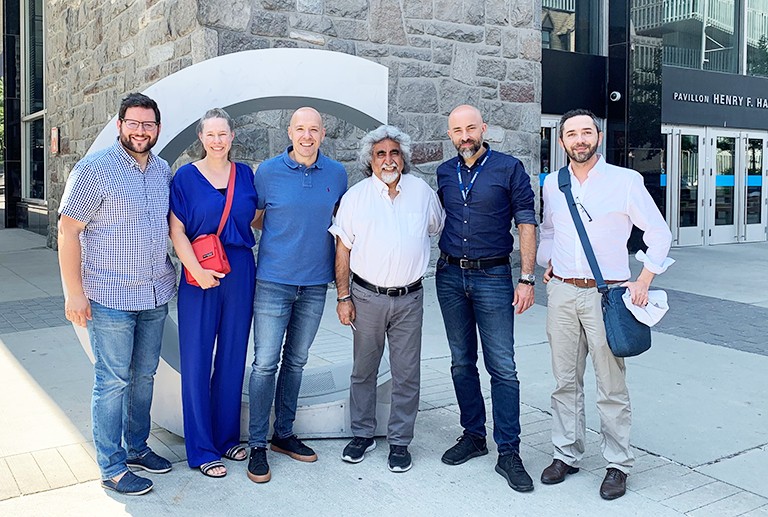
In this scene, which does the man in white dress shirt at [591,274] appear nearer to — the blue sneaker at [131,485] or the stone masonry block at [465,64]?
Result: the blue sneaker at [131,485]

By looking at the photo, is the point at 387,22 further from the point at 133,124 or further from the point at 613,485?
the point at 613,485

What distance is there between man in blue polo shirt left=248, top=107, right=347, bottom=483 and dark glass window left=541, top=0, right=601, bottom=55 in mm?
9230

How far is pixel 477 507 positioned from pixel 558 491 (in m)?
0.42

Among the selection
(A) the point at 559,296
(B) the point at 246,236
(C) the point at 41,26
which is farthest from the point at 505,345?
(C) the point at 41,26

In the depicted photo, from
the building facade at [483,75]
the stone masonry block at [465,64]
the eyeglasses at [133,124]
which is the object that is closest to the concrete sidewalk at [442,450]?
the eyeglasses at [133,124]

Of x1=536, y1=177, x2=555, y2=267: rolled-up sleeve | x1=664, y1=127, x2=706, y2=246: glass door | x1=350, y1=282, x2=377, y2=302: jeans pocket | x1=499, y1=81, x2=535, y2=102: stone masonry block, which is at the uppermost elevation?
x1=499, y1=81, x2=535, y2=102: stone masonry block

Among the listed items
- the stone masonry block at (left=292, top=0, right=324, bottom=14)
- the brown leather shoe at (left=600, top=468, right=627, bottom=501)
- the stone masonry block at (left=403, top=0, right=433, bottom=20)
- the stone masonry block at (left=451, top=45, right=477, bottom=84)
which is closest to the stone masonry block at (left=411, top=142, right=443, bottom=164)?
the stone masonry block at (left=451, top=45, right=477, bottom=84)

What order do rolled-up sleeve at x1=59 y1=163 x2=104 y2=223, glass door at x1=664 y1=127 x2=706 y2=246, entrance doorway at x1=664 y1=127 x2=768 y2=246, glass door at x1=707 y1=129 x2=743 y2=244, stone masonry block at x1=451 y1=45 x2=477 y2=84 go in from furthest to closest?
glass door at x1=707 y1=129 x2=743 y2=244, entrance doorway at x1=664 y1=127 x2=768 y2=246, glass door at x1=664 y1=127 x2=706 y2=246, stone masonry block at x1=451 y1=45 x2=477 y2=84, rolled-up sleeve at x1=59 y1=163 x2=104 y2=223

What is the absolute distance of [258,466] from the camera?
12.0ft

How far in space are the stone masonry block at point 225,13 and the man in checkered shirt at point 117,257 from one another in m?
4.51

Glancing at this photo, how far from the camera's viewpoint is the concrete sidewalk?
3.37m

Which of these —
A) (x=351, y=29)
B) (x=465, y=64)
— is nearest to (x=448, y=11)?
(x=465, y=64)

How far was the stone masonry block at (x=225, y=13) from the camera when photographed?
7625 mm

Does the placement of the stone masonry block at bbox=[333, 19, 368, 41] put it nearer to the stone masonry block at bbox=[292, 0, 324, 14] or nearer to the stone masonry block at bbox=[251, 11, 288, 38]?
the stone masonry block at bbox=[292, 0, 324, 14]
